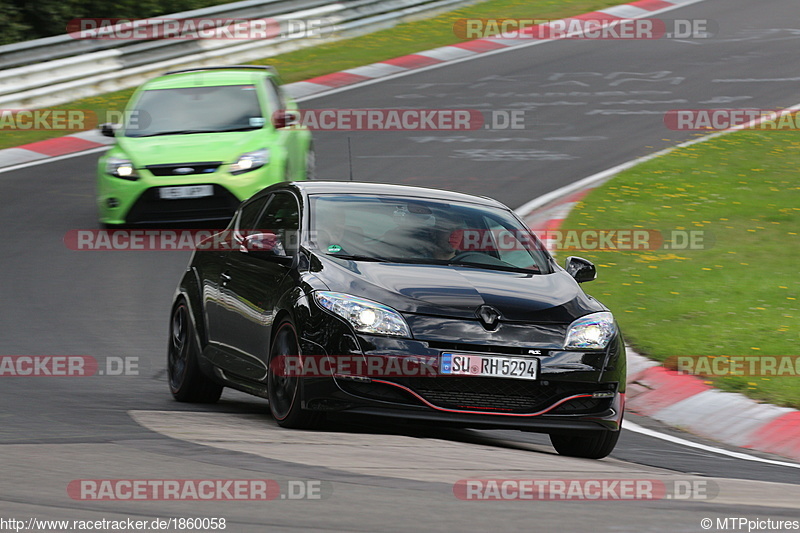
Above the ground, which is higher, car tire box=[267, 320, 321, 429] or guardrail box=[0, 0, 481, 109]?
car tire box=[267, 320, 321, 429]

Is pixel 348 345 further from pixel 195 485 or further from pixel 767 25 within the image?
pixel 767 25

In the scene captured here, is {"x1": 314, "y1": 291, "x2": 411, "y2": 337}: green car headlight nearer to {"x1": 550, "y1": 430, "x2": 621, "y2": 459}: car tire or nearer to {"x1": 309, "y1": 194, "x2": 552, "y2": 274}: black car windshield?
{"x1": 309, "y1": 194, "x2": 552, "y2": 274}: black car windshield

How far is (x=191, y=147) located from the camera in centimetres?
1490

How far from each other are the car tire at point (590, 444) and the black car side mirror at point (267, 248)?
191cm

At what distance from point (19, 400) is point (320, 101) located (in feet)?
48.3

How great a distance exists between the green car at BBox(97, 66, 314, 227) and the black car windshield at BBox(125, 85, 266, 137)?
0.04ft

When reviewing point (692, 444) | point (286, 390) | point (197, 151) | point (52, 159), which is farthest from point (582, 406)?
point (52, 159)

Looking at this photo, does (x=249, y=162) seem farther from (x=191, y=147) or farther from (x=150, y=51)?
(x=150, y=51)

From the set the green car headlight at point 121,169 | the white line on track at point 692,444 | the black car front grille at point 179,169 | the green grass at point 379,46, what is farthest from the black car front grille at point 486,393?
the green grass at point 379,46

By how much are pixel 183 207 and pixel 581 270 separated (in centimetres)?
693

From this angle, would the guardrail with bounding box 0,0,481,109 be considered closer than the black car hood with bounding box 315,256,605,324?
No

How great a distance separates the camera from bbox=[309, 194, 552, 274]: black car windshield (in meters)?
8.13

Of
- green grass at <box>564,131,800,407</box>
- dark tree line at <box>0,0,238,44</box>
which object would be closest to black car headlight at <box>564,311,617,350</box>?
green grass at <box>564,131,800,407</box>

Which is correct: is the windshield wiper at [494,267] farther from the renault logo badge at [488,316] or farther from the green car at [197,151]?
the green car at [197,151]
